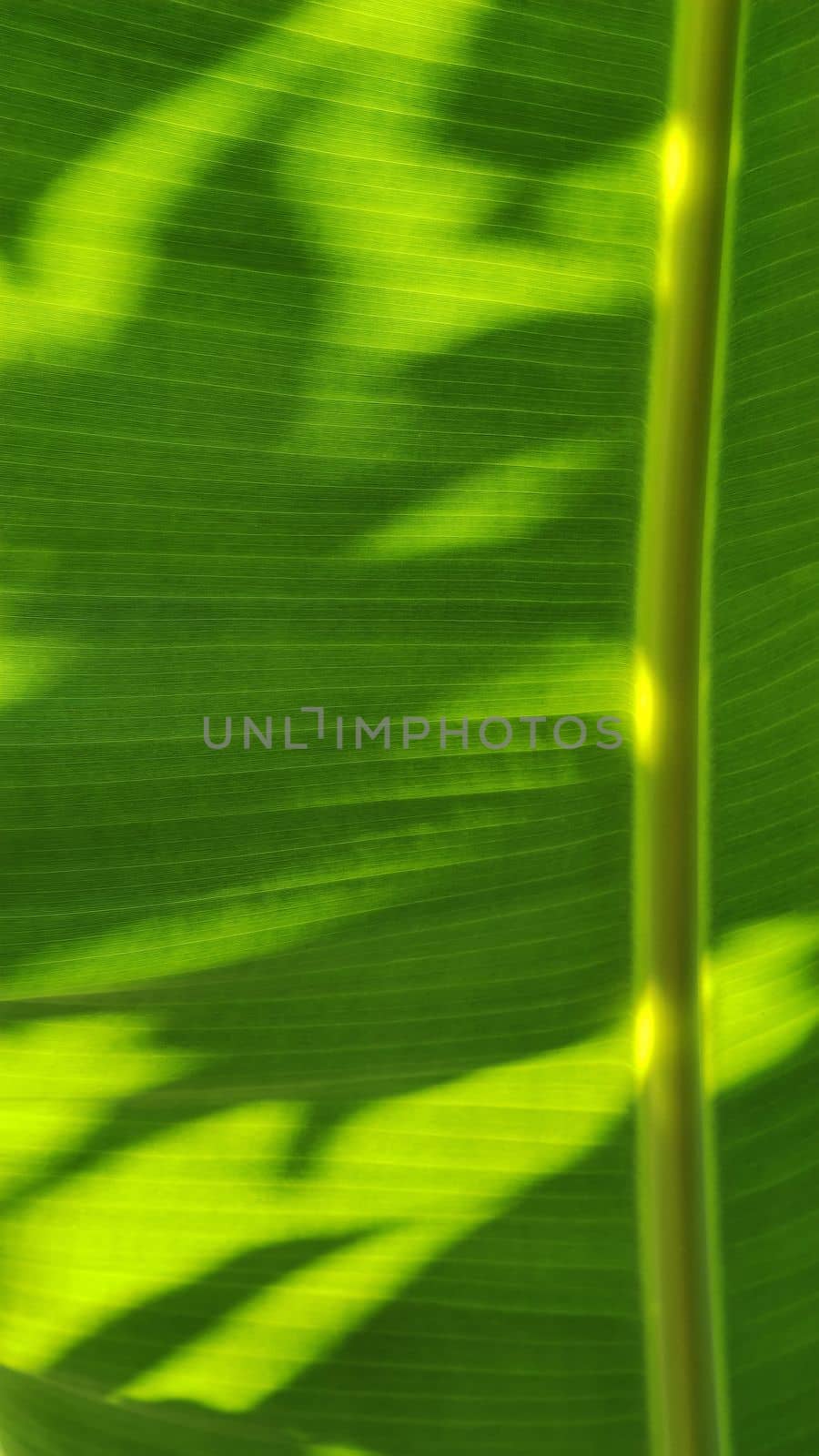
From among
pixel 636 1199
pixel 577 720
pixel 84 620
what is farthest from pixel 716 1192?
pixel 84 620

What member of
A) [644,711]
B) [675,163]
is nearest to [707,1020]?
[644,711]

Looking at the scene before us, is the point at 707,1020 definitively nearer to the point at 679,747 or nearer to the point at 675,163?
the point at 679,747

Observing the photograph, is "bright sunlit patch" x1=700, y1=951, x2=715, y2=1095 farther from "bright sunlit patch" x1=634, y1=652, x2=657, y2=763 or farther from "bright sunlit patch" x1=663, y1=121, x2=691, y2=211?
"bright sunlit patch" x1=663, y1=121, x2=691, y2=211

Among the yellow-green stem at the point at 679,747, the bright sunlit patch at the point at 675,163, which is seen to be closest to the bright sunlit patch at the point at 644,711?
the yellow-green stem at the point at 679,747

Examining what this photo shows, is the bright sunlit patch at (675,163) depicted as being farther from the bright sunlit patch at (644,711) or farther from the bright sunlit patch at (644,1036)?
the bright sunlit patch at (644,1036)

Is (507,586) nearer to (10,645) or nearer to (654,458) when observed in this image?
(654,458)

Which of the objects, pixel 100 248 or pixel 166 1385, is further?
pixel 166 1385

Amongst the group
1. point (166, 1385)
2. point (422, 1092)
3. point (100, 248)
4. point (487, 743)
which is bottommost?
point (166, 1385)
